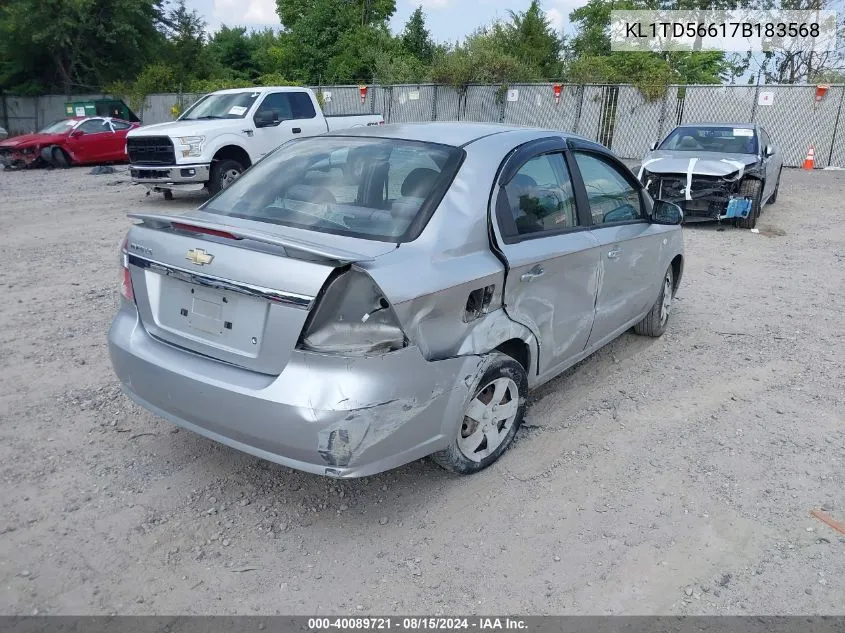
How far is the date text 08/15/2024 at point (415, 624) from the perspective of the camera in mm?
2582

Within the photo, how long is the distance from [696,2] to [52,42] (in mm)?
31383

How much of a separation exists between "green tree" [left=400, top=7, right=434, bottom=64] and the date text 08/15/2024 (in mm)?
40521

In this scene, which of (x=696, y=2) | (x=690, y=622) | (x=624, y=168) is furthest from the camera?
(x=696, y=2)

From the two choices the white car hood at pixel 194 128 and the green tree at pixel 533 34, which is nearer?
the white car hood at pixel 194 128

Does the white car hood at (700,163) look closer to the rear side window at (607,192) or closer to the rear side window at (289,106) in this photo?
the rear side window at (607,192)

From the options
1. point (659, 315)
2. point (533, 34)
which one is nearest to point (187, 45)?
point (533, 34)

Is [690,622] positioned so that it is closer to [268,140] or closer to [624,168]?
[624,168]

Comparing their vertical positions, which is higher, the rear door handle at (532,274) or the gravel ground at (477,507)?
the rear door handle at (532,274)

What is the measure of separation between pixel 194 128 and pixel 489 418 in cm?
985

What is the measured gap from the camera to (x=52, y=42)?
29.3m

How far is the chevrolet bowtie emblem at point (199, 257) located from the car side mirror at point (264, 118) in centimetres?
989

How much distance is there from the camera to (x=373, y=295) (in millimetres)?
2773

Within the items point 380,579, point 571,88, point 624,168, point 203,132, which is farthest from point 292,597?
point 571,88

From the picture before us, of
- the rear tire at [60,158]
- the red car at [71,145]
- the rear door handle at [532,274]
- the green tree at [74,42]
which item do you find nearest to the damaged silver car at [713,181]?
the rear door handle at [532,274]
